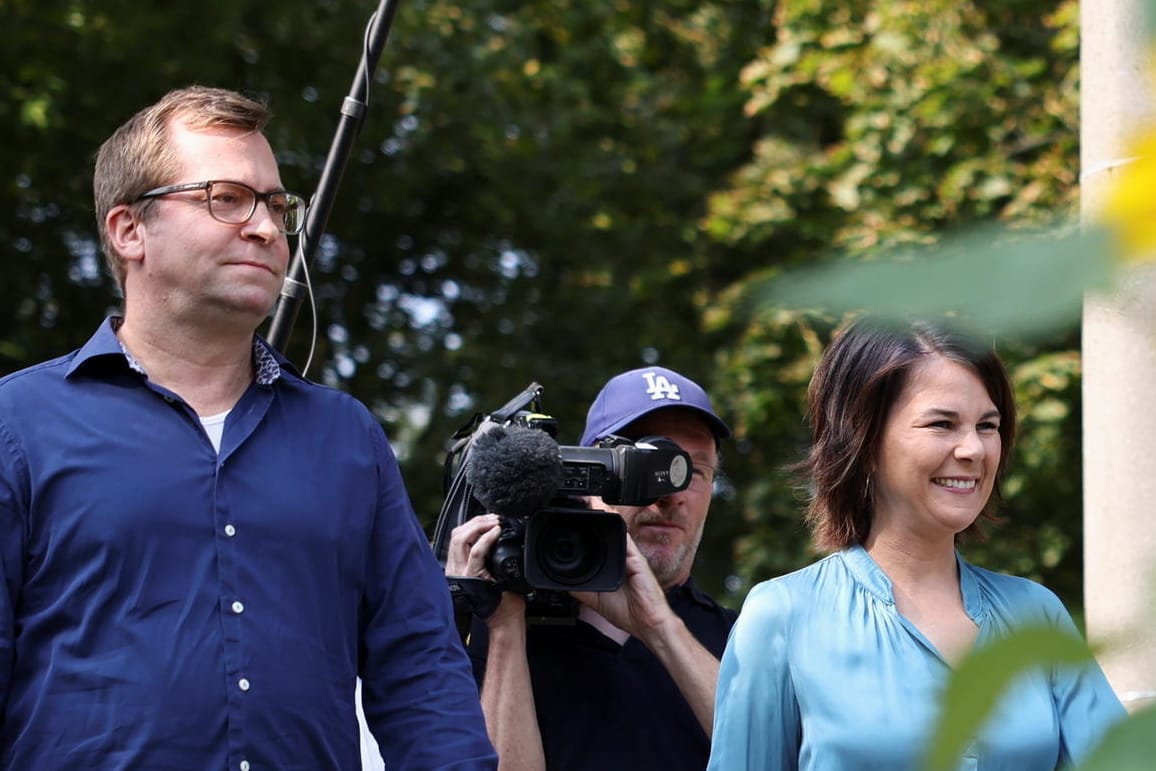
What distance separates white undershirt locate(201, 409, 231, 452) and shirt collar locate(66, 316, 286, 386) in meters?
0.10

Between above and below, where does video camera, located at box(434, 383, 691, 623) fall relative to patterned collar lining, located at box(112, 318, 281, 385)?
below

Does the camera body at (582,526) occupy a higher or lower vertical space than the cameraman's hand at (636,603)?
higher

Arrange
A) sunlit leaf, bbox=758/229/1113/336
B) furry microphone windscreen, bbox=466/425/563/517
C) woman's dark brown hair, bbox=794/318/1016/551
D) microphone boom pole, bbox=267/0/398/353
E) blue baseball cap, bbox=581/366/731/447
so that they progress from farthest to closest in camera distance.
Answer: blue baseball cap, bbox=581/366/731/447, microphone boom pole, bbox=267/0/398/353, furry microphone windscreen, bbox=466/425/563/517, woman's dark brown hair, bbox=794/318/1016/551, sunlit leaf, bbox=758/229/1113/336

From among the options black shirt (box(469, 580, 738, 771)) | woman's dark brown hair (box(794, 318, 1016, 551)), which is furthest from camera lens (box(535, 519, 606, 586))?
woman's dark brown hair (box(794, 318, 1016, 551))

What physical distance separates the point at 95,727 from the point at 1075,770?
1976mm

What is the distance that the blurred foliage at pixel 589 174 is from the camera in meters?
9.48

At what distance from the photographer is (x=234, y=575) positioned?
2279mm

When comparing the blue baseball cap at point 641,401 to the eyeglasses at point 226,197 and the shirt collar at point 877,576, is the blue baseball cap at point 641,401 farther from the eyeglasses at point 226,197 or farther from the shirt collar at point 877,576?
the eyeglasses at point 226,197

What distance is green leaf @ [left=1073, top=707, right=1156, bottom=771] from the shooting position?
1.15 ft

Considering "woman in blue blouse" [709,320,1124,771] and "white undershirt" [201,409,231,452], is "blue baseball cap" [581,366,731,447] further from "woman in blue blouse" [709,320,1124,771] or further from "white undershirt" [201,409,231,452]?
"white undershirt" [201,409,231,452]

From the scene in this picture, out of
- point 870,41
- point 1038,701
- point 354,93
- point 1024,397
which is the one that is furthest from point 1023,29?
point 1038,701

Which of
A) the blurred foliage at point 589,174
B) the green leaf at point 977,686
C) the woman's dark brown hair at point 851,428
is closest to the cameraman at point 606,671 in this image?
the woman's dark brown hair at point 851,428

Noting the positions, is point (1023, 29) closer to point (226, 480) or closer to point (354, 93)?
point (354, 93)

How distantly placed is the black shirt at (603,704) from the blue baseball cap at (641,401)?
409 millimetres
